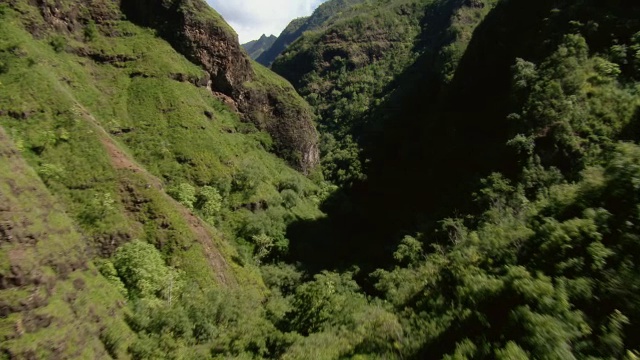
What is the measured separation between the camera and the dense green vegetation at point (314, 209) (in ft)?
54.2

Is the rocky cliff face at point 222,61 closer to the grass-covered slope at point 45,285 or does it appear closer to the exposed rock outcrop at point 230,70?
the exposed rock outcrop at point 230,70

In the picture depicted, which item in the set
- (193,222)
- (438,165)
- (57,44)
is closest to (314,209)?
(438,165)

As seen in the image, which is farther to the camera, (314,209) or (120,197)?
(314,209)

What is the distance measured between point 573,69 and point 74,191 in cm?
7276

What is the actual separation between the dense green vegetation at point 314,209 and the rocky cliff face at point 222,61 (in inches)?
61.2

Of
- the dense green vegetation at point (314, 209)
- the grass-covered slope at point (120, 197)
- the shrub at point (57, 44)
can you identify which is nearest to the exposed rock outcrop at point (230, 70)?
the dense green vegetation at point (314, 209)

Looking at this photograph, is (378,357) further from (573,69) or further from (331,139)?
(331,139)

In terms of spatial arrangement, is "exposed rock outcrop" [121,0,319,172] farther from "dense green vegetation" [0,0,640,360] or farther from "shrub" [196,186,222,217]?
"shrub" [196,186,222,217]

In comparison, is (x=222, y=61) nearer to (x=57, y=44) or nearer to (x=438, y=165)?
(x=57, y=44)

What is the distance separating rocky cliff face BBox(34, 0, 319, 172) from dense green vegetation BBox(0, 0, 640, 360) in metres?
1.55

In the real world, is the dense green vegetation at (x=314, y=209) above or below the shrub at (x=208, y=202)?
above

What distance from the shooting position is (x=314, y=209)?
112 meters

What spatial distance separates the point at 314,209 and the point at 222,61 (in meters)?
50.4

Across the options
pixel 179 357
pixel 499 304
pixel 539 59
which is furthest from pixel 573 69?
pixel 179 357
